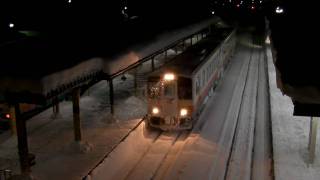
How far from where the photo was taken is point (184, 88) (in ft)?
49.6

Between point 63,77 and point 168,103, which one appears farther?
point 168,103

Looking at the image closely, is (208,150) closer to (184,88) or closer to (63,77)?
(184,88)

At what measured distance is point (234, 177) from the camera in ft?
38.3

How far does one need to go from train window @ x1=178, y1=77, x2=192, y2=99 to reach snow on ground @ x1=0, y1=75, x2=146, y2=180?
2.32 m

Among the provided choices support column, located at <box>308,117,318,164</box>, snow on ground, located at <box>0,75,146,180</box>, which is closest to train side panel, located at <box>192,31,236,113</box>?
snow on ground, located at <box>0,75,146,180</box>

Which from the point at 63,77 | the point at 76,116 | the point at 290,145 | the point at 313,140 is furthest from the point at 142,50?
the point at 63,77

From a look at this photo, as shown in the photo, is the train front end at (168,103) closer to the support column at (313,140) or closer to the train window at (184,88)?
the train window at (184,88)

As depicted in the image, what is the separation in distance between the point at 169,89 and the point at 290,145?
4.70m

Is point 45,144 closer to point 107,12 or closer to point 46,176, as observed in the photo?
point 46,176

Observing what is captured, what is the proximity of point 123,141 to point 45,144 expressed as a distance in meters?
2.80

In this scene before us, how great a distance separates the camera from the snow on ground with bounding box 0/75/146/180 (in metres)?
12.1

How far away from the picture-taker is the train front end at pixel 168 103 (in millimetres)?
15156

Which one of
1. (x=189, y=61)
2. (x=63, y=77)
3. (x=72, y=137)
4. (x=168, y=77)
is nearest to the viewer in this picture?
(x=63, y=77)

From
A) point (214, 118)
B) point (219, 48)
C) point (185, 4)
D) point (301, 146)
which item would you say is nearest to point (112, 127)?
point (214, 118)
